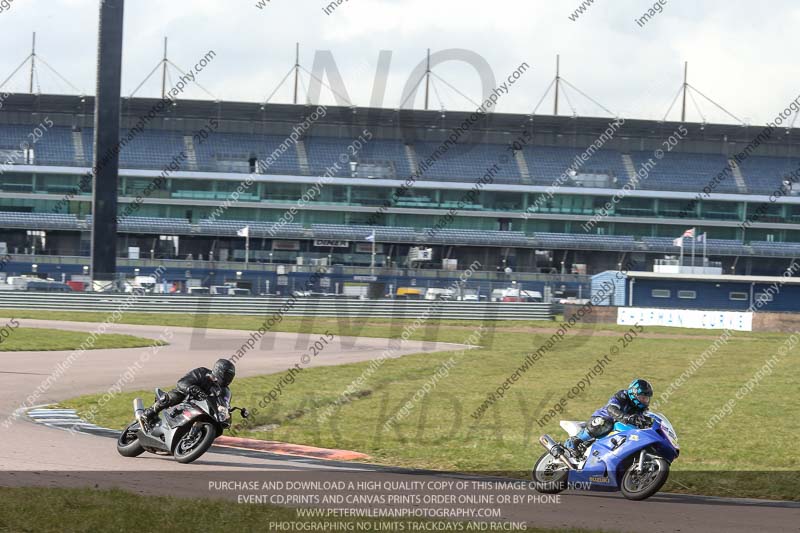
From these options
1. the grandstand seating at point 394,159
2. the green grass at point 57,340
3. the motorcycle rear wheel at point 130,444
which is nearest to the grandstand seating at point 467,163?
the grandstand seating at point 394,159

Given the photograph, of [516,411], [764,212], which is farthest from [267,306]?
[764,212]

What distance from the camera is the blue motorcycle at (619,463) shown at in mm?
11211

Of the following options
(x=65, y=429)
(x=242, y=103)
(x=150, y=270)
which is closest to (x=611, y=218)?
(x=242, y=103)

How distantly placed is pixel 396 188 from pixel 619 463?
70120 mm

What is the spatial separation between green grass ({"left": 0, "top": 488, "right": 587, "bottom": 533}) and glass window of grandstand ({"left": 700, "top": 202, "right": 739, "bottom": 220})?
7814cm

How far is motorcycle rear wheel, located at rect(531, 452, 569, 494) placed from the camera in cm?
1170

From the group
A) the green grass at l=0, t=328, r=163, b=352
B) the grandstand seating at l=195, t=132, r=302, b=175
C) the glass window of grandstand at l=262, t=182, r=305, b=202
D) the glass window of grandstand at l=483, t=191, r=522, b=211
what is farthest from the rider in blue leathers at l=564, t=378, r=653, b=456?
the glass window of grandstand at l=483, t=191, r=522, b=211

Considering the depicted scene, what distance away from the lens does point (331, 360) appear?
97.9ft

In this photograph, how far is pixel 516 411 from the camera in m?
19.8

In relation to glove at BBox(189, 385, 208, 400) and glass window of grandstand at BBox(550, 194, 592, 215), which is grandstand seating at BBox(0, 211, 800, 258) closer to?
glass window of grandstand at BBox(550, 194, 592, 215)

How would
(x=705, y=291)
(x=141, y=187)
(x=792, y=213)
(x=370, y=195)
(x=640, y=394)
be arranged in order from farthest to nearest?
(x=792, y=213) → (x=370, y=195) → (x=141, y=187) → (x=705, y=291) → (x=640, y=394)

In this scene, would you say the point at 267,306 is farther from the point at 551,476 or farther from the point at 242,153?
the point at 551,476

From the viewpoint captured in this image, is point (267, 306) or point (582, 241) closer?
point (267, 306)

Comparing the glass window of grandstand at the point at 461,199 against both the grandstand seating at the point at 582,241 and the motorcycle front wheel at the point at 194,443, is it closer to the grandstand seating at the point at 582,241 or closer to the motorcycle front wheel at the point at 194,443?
the grandstand seating at the point at 582,241
